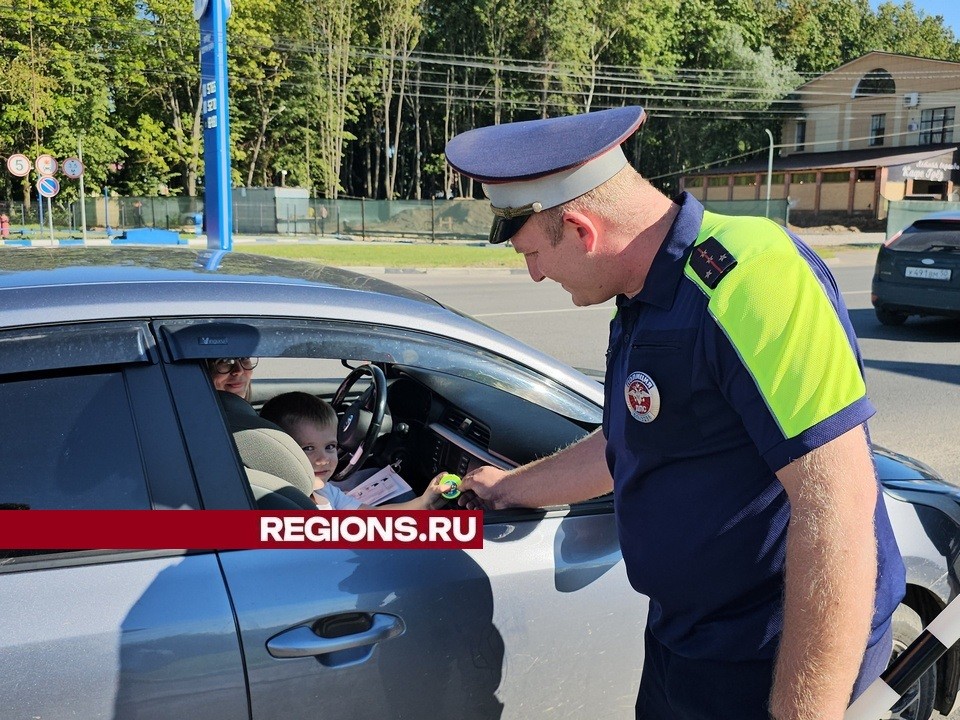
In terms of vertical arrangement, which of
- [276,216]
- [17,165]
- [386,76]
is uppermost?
[386,76]

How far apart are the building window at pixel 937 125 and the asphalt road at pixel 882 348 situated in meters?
41.5

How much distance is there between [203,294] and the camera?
1892 mm

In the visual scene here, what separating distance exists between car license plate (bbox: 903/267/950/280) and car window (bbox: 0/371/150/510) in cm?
1068

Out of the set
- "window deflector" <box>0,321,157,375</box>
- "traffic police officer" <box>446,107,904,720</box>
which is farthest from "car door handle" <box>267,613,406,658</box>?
"window deflector" <box>0,321,157,375</box>

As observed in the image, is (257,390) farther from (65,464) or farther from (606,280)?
(606,280)

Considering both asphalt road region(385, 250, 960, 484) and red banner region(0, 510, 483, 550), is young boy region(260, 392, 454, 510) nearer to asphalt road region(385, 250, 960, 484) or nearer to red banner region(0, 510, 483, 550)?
red banner region(0, 510, 483, 550)

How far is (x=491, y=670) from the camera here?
1.89m

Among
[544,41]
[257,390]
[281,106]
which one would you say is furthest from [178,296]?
[544,41]

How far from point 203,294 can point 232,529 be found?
0.53 metres

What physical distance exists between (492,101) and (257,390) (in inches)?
2073

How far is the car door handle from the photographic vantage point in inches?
65.4

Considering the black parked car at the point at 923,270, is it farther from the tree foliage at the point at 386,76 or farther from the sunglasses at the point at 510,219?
the tree foliage at the point at 386,76

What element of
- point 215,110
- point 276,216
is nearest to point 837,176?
point 276,216

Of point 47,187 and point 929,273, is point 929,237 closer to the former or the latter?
point 929,273
